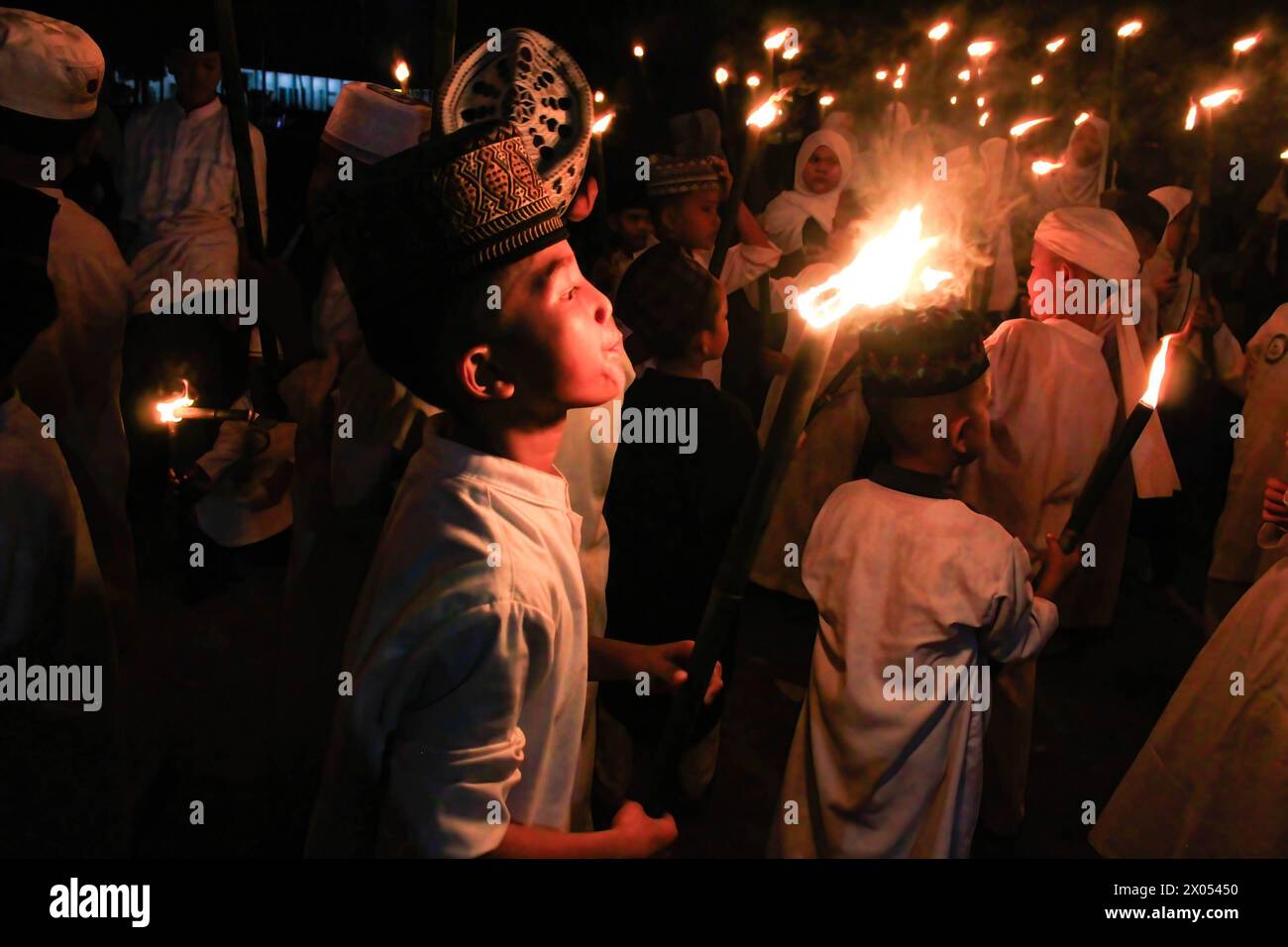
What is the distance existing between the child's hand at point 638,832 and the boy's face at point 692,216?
3.70 metres

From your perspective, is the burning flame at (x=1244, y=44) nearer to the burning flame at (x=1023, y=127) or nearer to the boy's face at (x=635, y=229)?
the burning flame at (x=1023, y=127)

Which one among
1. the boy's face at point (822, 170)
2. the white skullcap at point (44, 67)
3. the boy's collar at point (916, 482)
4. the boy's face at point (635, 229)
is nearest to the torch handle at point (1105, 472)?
the boy's collar at point (916, 482)

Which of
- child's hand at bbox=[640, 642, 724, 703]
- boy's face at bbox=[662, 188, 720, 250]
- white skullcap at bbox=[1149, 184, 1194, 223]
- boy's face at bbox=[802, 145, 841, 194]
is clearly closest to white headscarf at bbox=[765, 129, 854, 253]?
boy's face at bbox=[802, 145, 841, 194]

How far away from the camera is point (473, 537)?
1.58 meters

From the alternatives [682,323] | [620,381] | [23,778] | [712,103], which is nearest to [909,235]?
[620,381]

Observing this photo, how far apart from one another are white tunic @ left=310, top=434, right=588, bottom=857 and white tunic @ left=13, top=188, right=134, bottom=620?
2.21 meters

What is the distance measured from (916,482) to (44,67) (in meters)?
3.02

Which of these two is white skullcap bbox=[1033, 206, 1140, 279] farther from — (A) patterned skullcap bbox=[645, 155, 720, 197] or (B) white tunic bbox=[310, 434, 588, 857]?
(B) white tunic bbox=[310, 434, 588, 857]

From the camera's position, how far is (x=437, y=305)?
1.67m

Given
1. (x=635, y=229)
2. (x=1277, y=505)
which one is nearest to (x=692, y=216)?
(x=635, y=229)

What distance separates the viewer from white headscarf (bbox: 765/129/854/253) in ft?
22.3

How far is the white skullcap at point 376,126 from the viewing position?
3.18 metres
